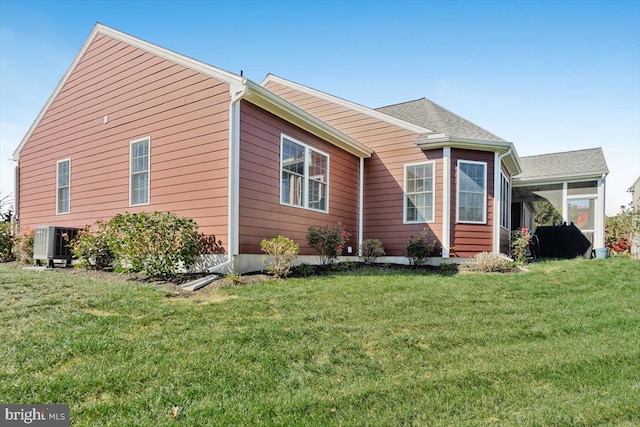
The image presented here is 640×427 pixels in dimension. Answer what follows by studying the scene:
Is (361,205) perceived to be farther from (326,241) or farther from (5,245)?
(5,245)

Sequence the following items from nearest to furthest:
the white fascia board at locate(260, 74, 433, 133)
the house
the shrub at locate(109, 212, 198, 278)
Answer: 1. the shrub at locate(109, 212, 198, 278)
2. the house
3. the white fascia board at locate(260, 74, 433, 133)

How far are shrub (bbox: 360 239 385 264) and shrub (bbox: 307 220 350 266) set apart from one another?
125cm

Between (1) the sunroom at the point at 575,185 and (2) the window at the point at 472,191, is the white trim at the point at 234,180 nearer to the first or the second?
(2) the window at the point at 472,191

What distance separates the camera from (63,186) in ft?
34.2

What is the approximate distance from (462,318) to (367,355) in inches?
71.8

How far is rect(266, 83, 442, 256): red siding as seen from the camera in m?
10.6

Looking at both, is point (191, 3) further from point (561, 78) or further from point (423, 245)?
point (561, 78)

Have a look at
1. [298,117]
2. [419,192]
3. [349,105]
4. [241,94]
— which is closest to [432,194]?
[419,192]

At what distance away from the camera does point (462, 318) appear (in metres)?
4.91

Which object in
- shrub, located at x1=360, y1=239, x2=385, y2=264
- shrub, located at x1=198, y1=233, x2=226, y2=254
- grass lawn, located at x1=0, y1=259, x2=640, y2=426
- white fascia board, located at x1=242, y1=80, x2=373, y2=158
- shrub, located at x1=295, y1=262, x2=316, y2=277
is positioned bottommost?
grass lawn, located at x1=0, y1=259, x2=640, y2=426

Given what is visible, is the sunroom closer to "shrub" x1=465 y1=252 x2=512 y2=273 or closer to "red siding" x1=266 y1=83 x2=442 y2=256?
"shrub" x1=465 y1=252 x2=512 y2=273

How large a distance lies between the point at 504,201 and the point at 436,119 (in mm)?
3200

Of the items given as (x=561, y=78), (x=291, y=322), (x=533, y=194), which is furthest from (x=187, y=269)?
(x=533, y=194)

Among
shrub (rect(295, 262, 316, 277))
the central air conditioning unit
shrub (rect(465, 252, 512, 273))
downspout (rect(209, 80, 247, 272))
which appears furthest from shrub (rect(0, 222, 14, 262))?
shrub (rect(465, 252, 512, 273))
